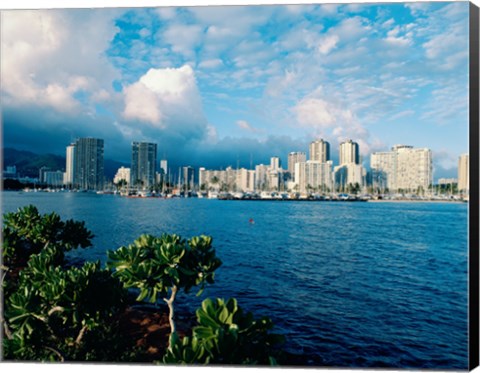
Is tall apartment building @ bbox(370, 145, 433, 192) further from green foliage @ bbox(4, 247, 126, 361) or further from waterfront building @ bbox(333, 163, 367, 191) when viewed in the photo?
green foliage @ bbox(4, 247, 126, 361)

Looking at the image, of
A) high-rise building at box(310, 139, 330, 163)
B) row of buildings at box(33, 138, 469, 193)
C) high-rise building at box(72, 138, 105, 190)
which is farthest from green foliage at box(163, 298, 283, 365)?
high-rise building at box(72, 138, 105, 190)

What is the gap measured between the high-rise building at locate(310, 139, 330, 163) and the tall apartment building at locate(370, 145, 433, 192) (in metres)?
1.51

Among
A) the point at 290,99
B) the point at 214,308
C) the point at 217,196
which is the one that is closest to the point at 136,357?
the point at 214,308

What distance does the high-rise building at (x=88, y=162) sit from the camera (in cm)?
1023

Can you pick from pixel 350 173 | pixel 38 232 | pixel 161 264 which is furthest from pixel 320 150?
pixel 161 264

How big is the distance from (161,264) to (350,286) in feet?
18.3

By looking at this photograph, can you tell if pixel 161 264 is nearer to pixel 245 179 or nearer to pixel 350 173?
pixel 350 173

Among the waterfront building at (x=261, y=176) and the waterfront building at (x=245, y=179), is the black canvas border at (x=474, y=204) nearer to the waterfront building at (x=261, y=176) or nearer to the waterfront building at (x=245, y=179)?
the waterfront building at (x=261, y=176)

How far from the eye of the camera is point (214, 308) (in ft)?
6.72

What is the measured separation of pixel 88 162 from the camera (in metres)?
11.4

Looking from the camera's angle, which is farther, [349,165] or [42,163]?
[349,165]

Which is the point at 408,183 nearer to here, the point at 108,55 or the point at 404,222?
the point at 404,222

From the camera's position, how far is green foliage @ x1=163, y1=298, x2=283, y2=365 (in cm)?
198

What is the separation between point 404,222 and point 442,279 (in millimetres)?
10452
